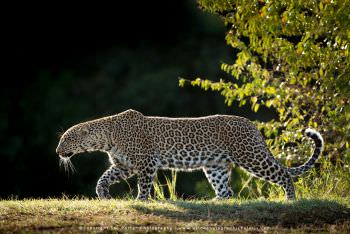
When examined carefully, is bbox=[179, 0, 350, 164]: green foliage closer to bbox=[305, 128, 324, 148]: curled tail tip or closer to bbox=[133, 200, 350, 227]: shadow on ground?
bbox=[305, 128, 324, 148]: curled tail tip

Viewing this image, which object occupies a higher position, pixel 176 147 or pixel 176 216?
pixel 176 147

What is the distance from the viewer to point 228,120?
11.7m

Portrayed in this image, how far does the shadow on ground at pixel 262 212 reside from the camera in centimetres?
888

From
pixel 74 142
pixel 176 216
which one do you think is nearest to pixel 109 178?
pixel 74 142

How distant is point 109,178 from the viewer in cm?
1156

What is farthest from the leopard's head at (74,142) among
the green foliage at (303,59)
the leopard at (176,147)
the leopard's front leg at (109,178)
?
the green foliage at (303,59)

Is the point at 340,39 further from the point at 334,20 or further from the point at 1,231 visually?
the point at 1,231

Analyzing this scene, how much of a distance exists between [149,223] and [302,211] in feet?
5.92

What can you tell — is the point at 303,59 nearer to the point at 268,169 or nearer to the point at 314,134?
the point at 314,134

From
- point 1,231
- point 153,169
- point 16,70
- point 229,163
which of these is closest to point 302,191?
point 229,163

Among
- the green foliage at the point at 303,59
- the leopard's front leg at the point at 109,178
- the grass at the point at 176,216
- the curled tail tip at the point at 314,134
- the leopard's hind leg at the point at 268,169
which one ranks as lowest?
the leopard's front leg at the point at 109,178

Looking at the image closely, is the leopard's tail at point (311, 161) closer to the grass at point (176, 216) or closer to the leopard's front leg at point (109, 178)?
the grass at point (176, 216)

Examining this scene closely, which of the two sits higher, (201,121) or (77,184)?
(201,121)

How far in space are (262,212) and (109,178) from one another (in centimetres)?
298
